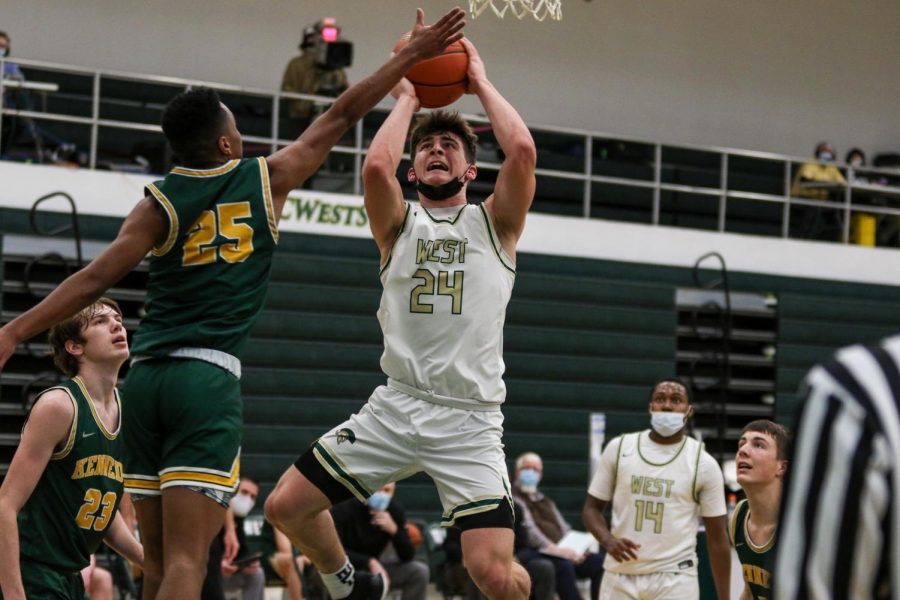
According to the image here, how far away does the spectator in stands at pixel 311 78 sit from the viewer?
1518 centimetres

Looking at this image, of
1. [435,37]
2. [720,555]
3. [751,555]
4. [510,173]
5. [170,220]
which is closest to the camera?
[170,220]

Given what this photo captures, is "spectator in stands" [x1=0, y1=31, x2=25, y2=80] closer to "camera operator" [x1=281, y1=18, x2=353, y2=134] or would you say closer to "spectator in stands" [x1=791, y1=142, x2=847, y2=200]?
"camera operator" [x1=281, y1=18, x2=353, y2=134]

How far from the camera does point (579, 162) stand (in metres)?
17.0

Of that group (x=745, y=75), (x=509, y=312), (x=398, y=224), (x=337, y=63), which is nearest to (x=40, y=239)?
(x=337, y=63)

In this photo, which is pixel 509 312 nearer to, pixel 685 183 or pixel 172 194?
pixel 685 183

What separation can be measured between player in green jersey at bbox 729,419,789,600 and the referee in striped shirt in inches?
162

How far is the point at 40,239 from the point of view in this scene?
1294cm

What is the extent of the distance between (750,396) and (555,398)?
2.77 metres

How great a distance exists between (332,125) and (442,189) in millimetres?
1042

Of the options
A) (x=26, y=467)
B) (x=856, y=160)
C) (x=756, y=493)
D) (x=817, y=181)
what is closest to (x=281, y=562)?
(x=756, y=493)

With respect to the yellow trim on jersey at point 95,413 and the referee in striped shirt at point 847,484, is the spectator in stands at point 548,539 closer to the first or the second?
the yellow trim on jersey at point 95,413

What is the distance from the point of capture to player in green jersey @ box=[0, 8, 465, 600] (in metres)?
4.03

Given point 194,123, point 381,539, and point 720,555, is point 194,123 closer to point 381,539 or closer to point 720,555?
point 720,555

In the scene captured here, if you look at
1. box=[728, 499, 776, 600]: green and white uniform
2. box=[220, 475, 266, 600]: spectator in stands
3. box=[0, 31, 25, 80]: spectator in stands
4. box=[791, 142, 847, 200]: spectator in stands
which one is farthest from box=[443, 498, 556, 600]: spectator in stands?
box=[791, 142, 847, 200]: spectator in stands
